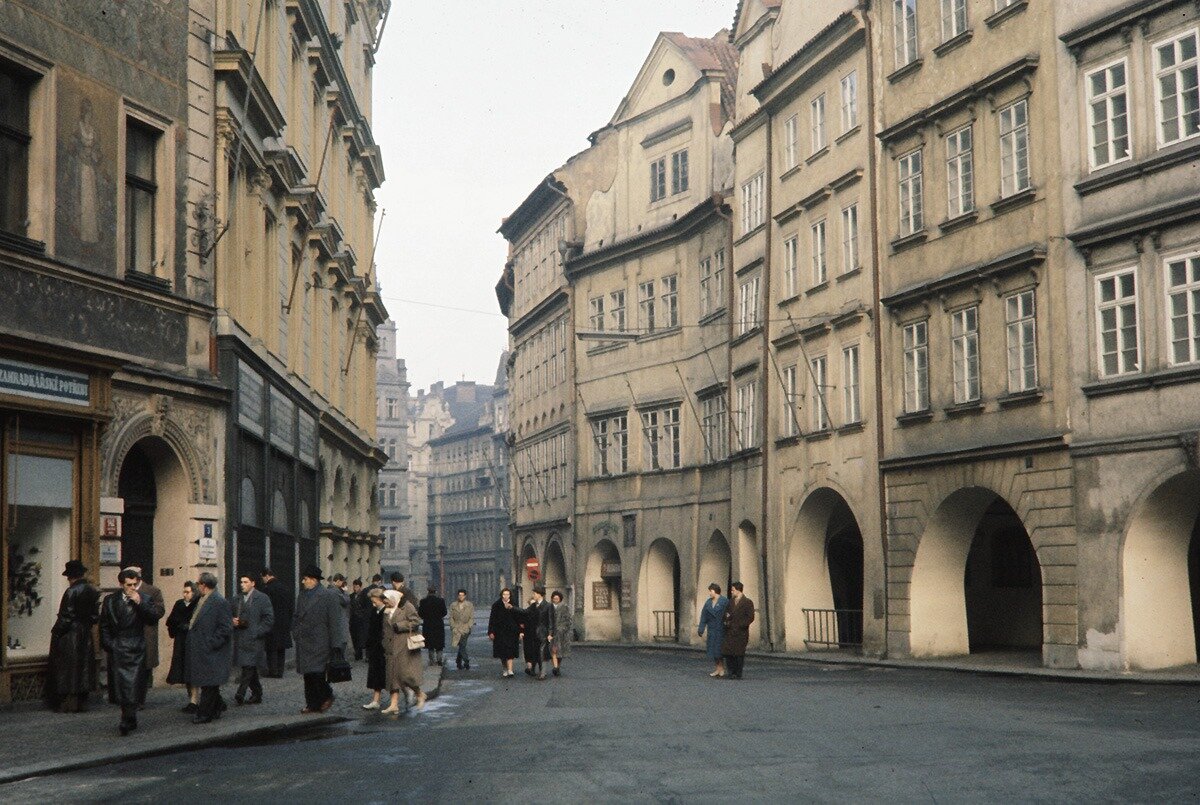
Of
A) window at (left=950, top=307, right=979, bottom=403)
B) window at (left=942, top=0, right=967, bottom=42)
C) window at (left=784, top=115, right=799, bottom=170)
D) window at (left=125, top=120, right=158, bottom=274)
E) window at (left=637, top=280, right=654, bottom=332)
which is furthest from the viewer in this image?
window at (left=637, top=280, right=654, bottom=332)

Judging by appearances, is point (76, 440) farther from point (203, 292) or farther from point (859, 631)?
point (859, 631)

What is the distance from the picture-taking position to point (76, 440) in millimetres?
21047

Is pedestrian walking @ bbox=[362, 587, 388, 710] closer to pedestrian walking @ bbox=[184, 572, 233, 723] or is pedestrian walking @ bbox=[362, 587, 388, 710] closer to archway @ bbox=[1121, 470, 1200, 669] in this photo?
pedestrian walking @ bbox=[184, 572, 233, 723]

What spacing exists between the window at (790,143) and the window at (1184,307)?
54.2ft

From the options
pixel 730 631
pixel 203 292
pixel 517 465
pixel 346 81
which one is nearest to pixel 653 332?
pixel 346 81

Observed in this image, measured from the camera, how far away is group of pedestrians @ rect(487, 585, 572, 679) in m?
31.5

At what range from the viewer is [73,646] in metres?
19.5

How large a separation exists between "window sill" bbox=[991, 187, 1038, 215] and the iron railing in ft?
39.3

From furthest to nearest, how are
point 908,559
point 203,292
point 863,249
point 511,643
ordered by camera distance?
point 863,249, point 908,559, point 511,643, point 203,292

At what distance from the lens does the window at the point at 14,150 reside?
20609mm

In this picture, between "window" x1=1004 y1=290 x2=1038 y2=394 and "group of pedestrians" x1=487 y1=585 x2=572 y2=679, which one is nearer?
"window" x1=1004 y1=290 x2=1038 y2=394

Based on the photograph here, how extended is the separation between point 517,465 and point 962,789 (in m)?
62.3

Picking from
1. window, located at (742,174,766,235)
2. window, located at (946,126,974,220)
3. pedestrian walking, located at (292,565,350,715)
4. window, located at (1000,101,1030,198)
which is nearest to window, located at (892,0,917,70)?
window, located at (946,126,974,220)

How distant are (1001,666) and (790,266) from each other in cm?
1539
